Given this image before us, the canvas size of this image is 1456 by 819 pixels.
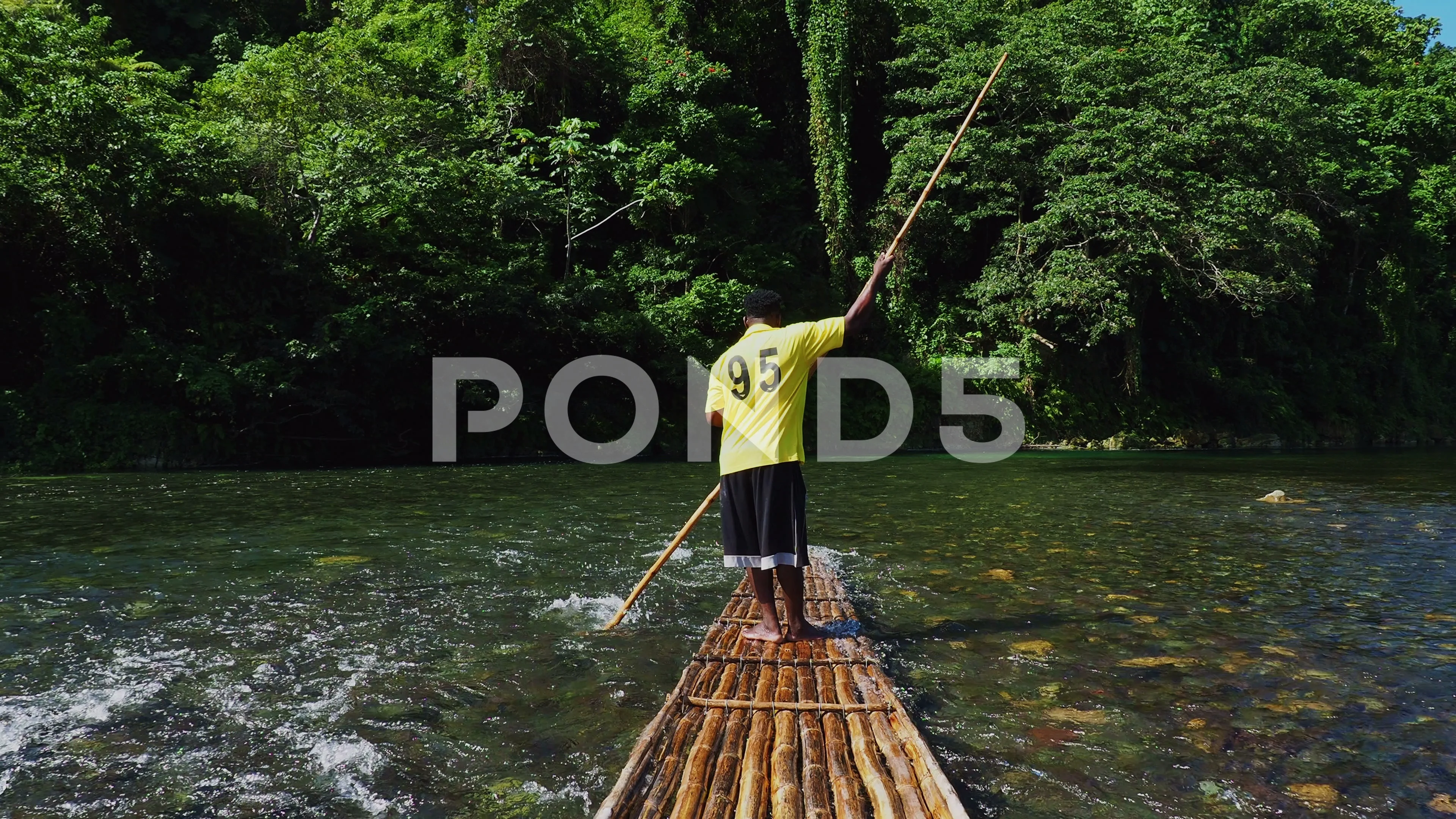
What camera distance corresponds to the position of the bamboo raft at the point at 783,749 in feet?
8.31

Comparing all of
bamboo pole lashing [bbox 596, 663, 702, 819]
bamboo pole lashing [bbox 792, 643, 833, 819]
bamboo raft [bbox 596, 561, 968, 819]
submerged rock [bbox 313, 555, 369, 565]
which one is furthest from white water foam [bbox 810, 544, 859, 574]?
submerged rock [bbox 313, 555, 369, 565]

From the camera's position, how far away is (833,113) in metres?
23.9

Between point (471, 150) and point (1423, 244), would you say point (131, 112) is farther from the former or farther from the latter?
point (1423, 244)

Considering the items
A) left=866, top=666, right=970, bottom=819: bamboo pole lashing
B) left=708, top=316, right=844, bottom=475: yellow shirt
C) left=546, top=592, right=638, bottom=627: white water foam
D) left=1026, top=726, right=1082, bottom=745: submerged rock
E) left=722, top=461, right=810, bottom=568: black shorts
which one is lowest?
left=1026, top=726, right=1082, bottom=745: submerged rock

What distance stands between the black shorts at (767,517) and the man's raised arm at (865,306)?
79cm

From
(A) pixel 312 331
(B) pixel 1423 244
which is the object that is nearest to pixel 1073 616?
(A) pixel 312 331

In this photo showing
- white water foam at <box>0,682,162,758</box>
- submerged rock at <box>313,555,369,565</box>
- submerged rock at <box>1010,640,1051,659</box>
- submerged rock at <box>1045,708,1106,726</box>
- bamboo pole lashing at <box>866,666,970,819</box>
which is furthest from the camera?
submerged rock at <box>313,555,369,565</box>

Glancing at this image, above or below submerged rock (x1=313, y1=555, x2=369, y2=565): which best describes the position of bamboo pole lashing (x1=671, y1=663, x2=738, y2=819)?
above

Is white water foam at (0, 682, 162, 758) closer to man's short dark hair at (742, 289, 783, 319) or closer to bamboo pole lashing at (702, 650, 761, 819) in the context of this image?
bamboo pole lashing at (702, 650, 761, 819)

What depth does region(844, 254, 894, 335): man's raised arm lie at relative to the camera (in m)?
4.36

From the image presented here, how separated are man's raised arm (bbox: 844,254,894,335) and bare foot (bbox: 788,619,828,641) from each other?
1.59 m

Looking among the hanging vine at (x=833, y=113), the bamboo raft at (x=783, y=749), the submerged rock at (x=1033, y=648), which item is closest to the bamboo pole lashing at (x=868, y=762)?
the bamboo raft at (x=783, y=749)

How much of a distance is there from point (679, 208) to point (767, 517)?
61.2 ft

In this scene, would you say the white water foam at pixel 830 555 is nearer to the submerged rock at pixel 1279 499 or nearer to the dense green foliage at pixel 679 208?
the submerged rock at pixel 1279 499
